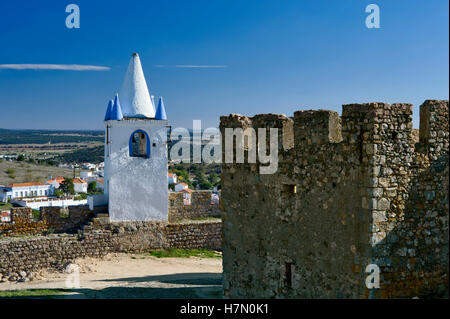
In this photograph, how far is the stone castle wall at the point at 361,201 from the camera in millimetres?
6301

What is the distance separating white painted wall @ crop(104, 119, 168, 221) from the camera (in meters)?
18.9

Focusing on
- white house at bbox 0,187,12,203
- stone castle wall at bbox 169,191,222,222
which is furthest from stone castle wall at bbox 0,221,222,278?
white house at bbox 0,187,12,203

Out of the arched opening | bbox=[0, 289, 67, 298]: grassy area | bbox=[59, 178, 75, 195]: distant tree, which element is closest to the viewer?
bbox=[0, 289, 67, 298]: grassy area

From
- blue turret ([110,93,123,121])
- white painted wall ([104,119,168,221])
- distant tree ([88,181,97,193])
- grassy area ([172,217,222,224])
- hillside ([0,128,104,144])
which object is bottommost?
distant tree ([88,181,97,193])

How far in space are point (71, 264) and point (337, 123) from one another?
495 inches

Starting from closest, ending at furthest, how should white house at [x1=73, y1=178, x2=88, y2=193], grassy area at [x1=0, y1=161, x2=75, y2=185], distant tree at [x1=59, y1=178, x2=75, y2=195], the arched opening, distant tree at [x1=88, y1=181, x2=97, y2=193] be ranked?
the arched opening, distant tree at [x1=59, y1=178, x2=75, y2=195], white house at [x1=73, y1=178, x2=88, y2=193], distant tree at [x1=88, y1=181, x2=97, y2=193], grassy area at [x1=0, y1=161, x2=75, y2=185]

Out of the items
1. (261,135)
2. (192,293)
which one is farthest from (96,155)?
(261,135)

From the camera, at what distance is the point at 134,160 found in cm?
1909

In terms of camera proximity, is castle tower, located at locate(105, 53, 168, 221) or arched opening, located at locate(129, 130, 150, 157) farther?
arched opening, located at locate(129, 130, 150, 157)

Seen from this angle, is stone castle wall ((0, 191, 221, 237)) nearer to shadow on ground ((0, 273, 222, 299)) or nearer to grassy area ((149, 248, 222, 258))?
grassy area ((149, 248, 222, 258))

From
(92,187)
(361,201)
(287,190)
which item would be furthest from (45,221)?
(92,187)

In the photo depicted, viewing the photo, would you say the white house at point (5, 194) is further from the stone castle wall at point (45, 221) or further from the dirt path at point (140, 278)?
the dirt path at point (140, 278)

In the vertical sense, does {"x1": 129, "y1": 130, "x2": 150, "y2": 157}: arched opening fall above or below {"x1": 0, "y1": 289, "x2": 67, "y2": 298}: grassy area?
above
